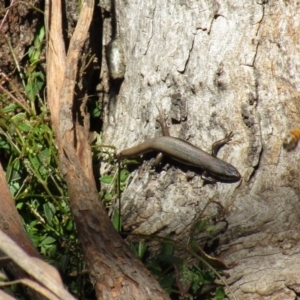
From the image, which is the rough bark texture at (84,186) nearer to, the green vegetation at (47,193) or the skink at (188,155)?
the green vegetation at (47,193)

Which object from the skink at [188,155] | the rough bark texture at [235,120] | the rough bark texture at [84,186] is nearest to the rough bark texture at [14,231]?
the rough bark texture at [84,186]

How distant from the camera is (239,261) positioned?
2.84 m

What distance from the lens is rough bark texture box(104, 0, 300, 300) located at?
9.30 ft

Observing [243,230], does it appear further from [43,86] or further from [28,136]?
[43,86]

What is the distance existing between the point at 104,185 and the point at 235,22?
1.30 meters

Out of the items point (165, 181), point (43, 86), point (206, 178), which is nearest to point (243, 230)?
point (206, 178)

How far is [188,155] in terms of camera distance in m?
3.32

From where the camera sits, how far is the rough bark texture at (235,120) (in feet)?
9.30

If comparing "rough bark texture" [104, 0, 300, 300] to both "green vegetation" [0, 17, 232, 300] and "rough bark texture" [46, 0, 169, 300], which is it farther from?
"rough bark texture" [46, 0, 169, 300]

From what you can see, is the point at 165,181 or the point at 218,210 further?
the point at 165,181

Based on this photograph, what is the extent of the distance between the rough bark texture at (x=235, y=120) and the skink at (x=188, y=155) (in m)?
0.05

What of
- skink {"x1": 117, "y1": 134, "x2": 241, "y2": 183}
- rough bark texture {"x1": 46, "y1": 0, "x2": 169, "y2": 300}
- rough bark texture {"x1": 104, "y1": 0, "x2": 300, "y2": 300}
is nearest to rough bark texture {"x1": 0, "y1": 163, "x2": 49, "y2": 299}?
rough bark texture {"x1": 46, "y1": 0, "x2": 169, "y2": 300}

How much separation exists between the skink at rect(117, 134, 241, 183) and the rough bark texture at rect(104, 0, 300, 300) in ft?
0.18

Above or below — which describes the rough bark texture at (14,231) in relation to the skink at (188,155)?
below
